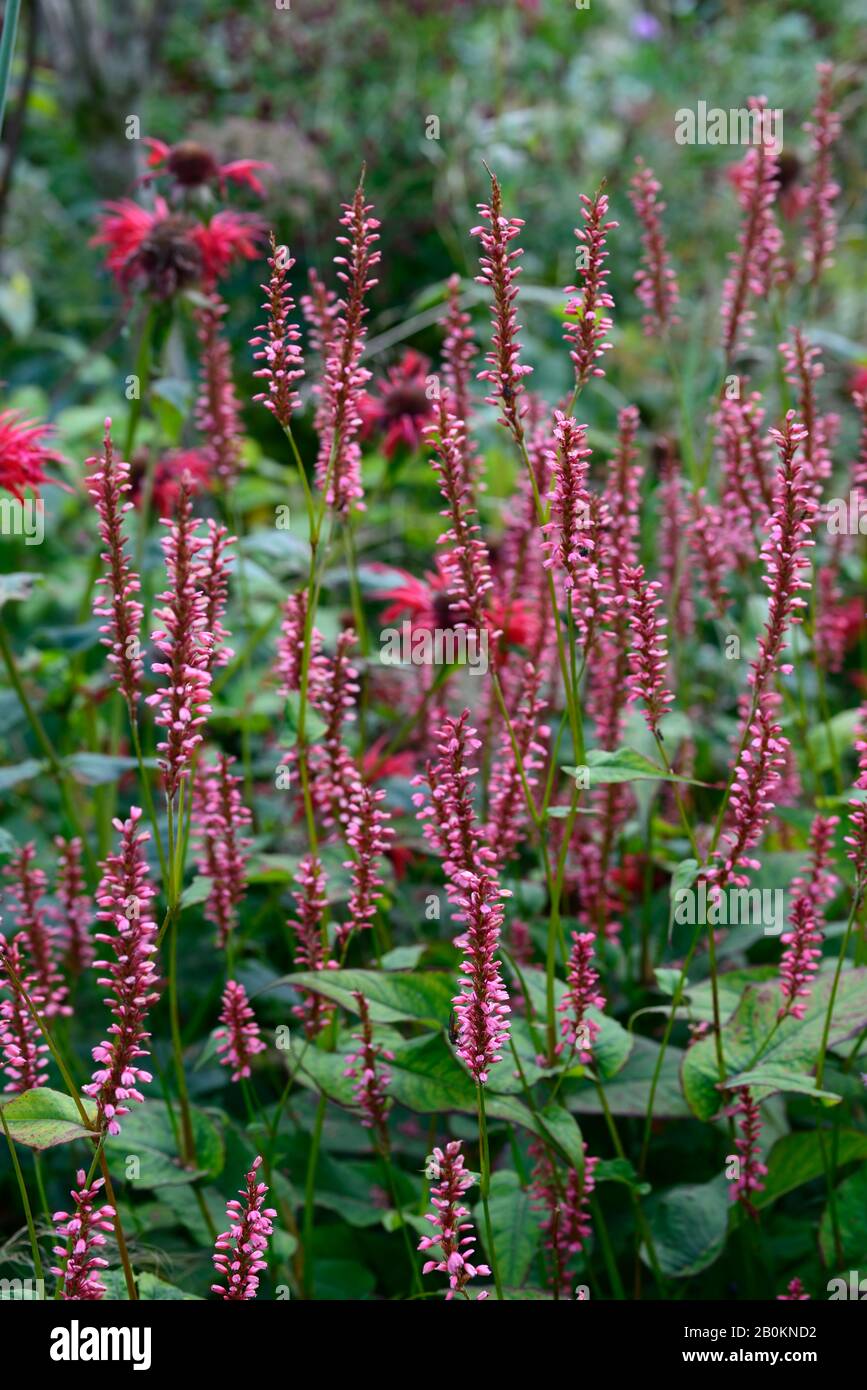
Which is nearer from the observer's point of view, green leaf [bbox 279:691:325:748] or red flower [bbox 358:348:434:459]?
green leaf [bbox 279:691:325:748]

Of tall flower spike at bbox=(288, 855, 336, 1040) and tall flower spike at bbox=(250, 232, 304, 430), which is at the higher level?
tall flower spike at bbox=(250, 232, 304, 430)

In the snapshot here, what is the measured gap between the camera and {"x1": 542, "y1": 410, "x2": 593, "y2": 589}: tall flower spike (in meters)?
1.10

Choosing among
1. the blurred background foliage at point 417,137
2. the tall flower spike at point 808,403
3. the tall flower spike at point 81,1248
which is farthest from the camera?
the blurred background foliage at point 417,137

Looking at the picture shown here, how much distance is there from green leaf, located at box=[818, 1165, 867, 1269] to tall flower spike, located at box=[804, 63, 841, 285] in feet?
3.99

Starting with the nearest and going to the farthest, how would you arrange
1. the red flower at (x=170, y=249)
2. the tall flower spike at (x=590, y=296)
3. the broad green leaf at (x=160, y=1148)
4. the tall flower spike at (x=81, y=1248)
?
the tall flower spike at (x=81, y=1248) < the tall flower spike at (x=590, y=296) < the broad green leaf at (x=160, y=1148) < the red flower at (x=170, y=249)

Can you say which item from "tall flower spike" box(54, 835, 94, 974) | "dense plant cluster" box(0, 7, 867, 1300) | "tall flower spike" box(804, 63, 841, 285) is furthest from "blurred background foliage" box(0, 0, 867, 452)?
"tall flower spike" box(54, 835, 94, 974)

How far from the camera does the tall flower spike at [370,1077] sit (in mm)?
1282

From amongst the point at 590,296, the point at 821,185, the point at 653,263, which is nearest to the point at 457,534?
the point at 590,296

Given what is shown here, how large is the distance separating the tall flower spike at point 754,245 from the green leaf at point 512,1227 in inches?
42.1

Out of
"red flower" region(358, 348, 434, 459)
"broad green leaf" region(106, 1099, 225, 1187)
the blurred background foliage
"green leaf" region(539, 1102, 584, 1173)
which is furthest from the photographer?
the blurred background foliage

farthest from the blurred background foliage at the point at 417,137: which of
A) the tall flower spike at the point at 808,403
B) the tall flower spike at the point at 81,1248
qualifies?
the tall flower spike at the point at 81,1248

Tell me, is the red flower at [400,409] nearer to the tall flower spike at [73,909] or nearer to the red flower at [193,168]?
the red flower at [193,168]

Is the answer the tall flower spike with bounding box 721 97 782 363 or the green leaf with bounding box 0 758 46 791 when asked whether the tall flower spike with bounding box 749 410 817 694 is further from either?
the green leaf with bounding box 0 758 46 791

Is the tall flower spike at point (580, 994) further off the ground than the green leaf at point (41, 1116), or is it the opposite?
the tall flower spike at point (580, 994)
